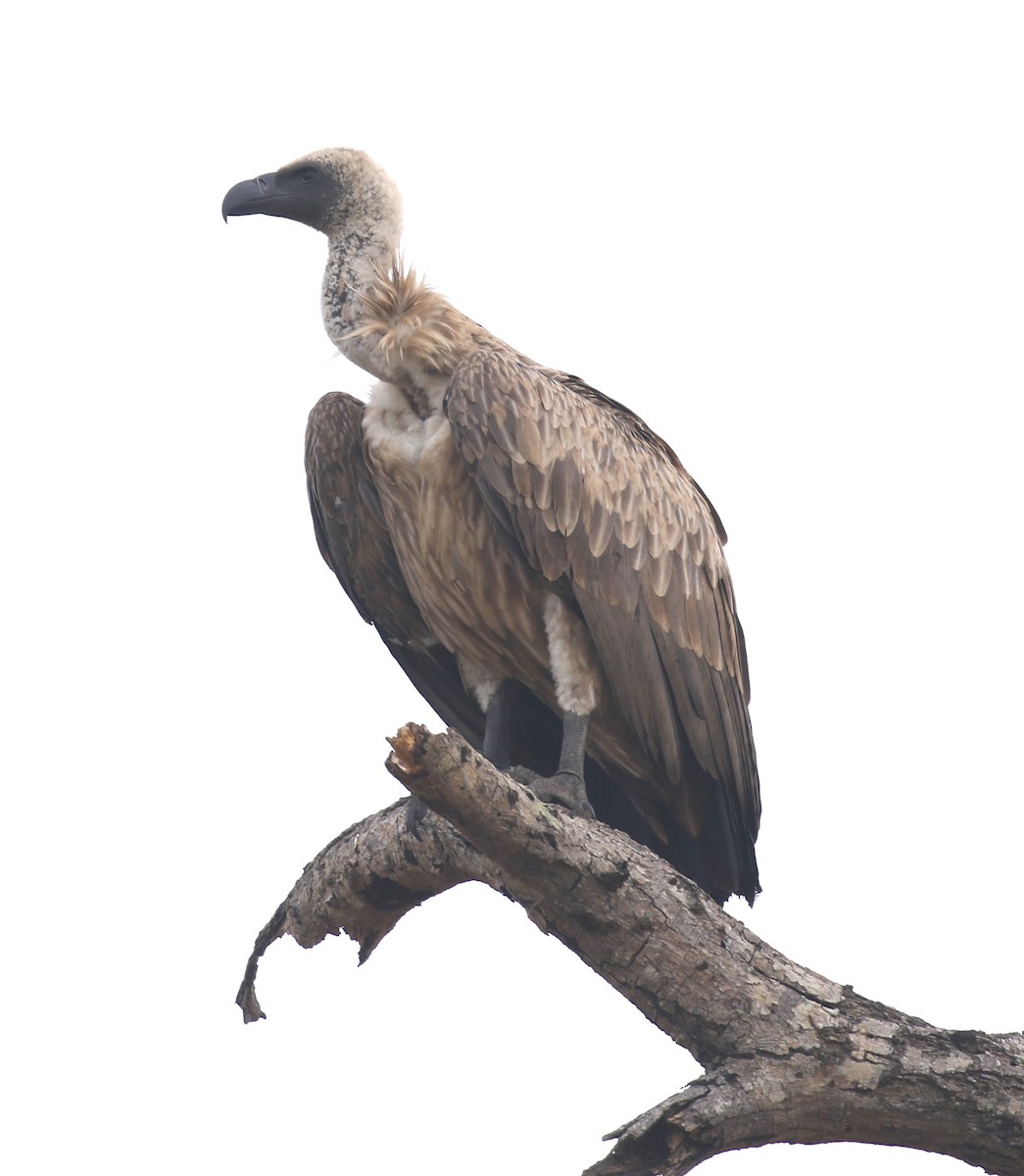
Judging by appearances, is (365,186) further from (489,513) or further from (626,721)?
(626,721)

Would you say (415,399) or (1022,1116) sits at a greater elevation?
(415,399)

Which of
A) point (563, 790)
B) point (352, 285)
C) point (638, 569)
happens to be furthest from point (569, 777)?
point (352, 285)

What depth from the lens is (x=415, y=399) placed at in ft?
25.2

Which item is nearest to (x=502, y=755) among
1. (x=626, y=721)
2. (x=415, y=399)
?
(x=626, y=721)

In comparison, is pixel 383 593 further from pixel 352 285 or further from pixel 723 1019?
pixel 723 1019

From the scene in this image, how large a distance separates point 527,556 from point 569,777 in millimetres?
960

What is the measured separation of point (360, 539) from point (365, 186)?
1.72 m

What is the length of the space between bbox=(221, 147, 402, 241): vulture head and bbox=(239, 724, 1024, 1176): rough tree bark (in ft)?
11.0

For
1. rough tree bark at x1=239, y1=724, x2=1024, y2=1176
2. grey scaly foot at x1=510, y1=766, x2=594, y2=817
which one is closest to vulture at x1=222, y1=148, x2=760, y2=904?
grey scaly foot at x1=510, y1=766, x2=594, y2=817

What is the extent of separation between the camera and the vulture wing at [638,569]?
7277 millimetres

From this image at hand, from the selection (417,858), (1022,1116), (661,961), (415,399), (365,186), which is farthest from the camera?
(365,186)

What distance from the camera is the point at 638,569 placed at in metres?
7.54

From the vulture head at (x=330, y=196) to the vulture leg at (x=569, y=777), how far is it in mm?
2540

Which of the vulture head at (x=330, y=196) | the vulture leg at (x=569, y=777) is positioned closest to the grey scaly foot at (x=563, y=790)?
the vulture leg at (x=569, y=777)
